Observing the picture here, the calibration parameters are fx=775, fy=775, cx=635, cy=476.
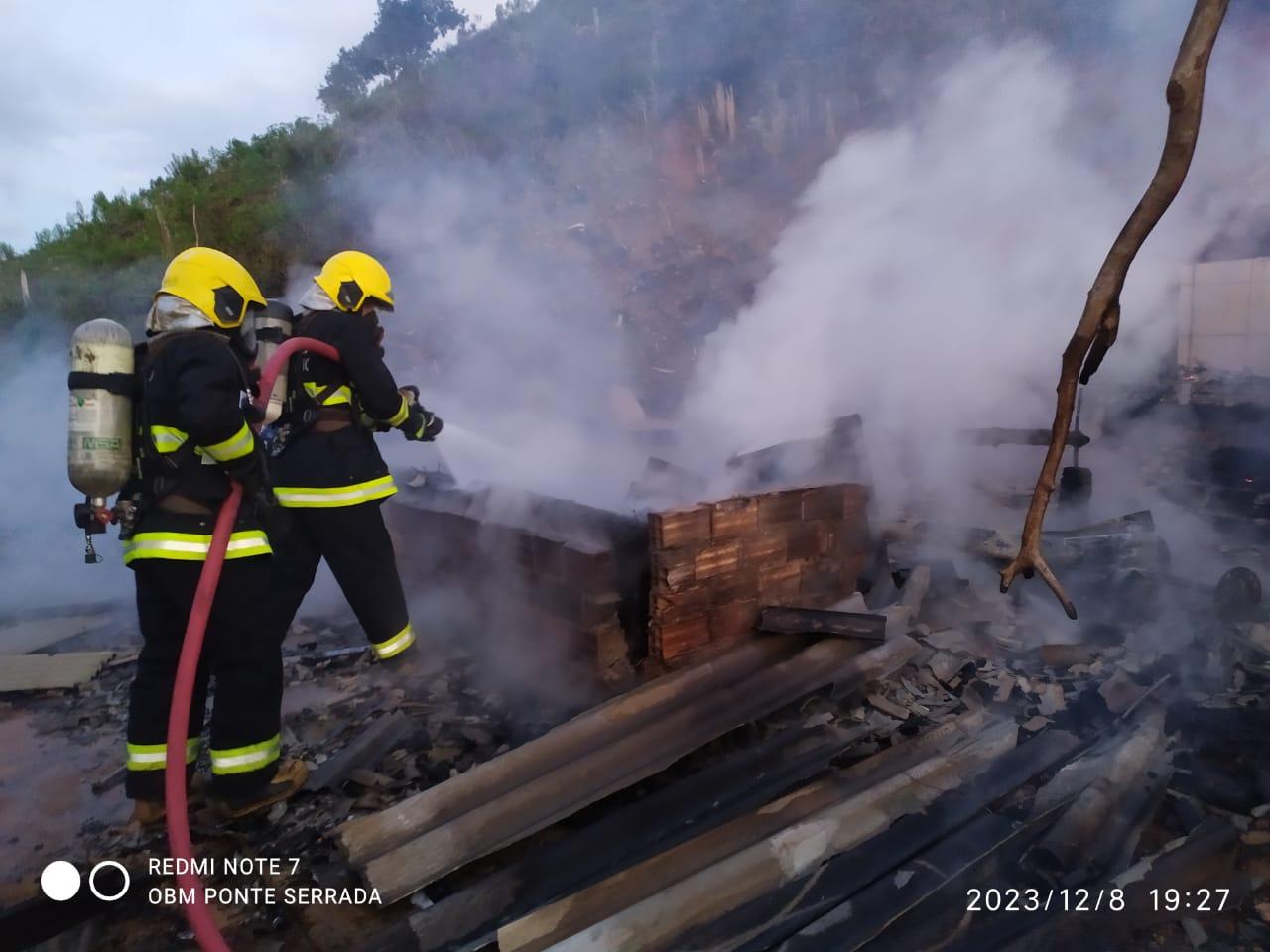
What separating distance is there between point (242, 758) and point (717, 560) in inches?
75.5

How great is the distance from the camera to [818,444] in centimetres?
428

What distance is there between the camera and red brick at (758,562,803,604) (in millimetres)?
3428

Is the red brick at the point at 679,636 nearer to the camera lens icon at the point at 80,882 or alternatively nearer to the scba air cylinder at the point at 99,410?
the camera lens icon at the point at 80,882

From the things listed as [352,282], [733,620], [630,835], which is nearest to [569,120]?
[352,282]

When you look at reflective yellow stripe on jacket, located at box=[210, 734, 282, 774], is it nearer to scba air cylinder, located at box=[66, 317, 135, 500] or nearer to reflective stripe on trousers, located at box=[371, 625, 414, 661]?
reflective stripe on trousers, located at box=[371, 625, 414, 661]

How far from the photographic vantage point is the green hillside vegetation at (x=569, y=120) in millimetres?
11609

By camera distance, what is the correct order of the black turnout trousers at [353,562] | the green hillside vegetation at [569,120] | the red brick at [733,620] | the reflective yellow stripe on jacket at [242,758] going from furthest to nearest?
the green hillside vegetation at [569,120] → the red brick at [733,620] → the black turnout trousers at [353,562] → the reflective yellow stripe on jacket at [242,758]

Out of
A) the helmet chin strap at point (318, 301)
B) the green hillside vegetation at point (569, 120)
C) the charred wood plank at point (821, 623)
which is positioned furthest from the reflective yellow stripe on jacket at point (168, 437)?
the green hillside vegetation at point (569, 120)

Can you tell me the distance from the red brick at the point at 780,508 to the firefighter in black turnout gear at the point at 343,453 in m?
1.64

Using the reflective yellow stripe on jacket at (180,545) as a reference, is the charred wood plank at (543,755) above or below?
below

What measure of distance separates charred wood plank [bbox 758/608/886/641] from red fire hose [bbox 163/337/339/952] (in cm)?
210

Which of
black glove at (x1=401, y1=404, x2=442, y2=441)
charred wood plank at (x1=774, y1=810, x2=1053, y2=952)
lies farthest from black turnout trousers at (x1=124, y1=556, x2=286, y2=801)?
charred wood plank at (x1=774, y1=810, x2=1053, y2=952)

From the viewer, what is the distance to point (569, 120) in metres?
13.3

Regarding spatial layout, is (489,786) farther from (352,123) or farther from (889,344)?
(352,123)
